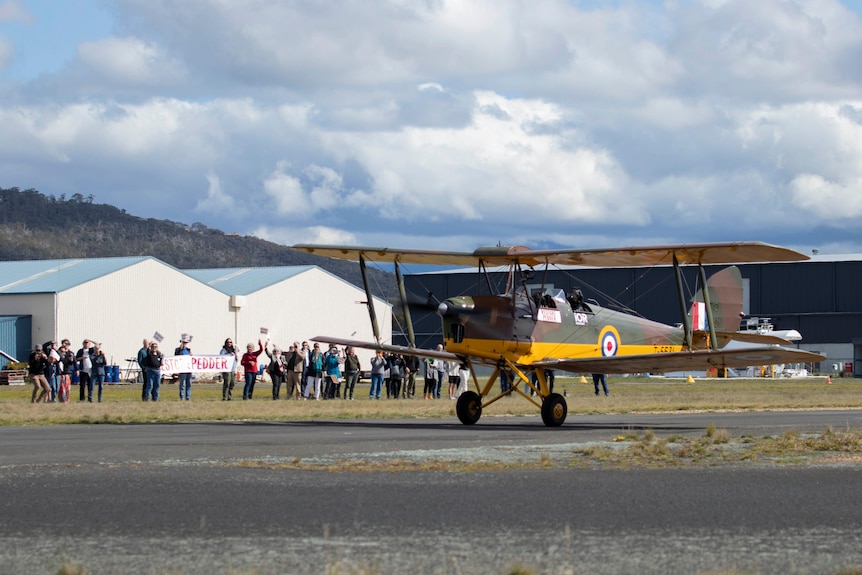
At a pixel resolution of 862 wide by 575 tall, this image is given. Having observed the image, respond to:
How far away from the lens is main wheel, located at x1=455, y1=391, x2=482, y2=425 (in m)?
21.6

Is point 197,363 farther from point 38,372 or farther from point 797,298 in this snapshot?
point 797,298

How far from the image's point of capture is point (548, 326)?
22312mm

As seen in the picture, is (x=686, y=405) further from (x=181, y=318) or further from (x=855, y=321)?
(x=855, y=321)

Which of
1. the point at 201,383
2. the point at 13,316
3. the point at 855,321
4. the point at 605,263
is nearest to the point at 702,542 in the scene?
the point at 605,263

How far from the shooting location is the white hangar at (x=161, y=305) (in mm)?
64250

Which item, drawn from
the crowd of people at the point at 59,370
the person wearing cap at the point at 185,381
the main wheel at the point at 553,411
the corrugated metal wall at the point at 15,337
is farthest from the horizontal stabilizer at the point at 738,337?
the corrugated metal wall at the point at 15,337

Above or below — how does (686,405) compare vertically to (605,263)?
below

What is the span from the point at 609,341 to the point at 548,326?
2234 mm

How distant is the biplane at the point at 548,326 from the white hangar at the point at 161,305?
1742 inches

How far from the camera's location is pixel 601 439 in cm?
1703

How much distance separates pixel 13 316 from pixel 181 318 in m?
10.4

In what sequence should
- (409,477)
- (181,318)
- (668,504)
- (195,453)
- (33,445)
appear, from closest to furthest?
(668,504) → (409,477) → (195,453) → (33,445) → (181,318)

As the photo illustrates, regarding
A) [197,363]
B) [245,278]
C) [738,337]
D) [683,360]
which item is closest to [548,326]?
[683,360]

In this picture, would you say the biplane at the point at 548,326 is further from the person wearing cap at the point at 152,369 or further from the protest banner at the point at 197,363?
the protest banner at the point at 197,363
